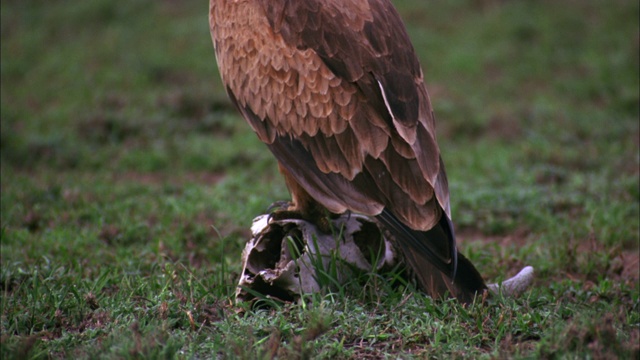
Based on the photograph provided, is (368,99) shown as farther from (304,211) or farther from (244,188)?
(244,188)

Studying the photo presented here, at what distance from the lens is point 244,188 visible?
6422 millimetres

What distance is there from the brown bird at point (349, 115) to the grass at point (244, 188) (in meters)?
0.38

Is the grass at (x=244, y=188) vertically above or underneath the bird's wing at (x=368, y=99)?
underneath

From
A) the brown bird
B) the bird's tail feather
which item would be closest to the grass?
the bird's tail feather

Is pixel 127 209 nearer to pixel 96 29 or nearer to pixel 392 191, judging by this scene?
pixel 392 191

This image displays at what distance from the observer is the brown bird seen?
3553mm

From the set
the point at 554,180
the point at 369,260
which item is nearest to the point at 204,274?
the point at 369,260

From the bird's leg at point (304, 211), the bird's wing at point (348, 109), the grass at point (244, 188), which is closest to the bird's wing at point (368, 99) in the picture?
the bird's wing at point (348, 109)

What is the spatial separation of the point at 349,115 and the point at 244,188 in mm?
2834

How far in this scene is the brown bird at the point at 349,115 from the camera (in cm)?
355

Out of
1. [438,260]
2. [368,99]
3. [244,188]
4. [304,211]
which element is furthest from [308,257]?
[244,188]

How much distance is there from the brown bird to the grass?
1.26 feet

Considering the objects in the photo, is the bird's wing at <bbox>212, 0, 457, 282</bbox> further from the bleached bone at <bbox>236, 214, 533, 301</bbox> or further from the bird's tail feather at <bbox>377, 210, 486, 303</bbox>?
the bleached bone at <bbox>236, 214, 533, 301</bbox>

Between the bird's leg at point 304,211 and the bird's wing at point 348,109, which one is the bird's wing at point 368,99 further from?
the bird's leg at point 304,211
